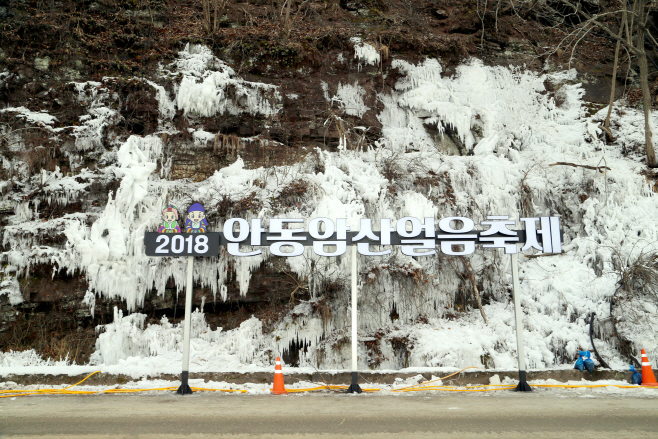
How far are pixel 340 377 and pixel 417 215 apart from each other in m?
5.50

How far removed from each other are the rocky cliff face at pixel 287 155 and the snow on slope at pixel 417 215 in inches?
2.5

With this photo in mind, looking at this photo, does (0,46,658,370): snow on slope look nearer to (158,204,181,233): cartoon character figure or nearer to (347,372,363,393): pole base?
(158,204,181,233): cartoon character figure

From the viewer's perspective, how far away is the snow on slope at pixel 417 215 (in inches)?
428

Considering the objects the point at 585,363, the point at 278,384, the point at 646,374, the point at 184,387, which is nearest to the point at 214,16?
the point at 184,387

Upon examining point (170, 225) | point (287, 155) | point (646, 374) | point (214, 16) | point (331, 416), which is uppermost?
point (214, 16)

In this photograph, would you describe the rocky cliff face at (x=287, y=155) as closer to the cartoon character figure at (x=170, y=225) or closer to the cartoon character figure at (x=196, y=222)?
the cartoon character figure at (x=196, y=222)

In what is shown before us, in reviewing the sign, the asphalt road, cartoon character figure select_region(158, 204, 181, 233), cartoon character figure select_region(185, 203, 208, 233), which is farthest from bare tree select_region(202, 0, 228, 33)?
the asphalt road

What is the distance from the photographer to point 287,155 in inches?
551

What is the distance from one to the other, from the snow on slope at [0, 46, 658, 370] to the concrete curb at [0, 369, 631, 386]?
5.61ft

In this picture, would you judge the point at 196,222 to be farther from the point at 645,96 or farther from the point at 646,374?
the point at 645,96

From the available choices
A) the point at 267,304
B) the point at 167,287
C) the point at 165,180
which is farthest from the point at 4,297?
the point at 267,304

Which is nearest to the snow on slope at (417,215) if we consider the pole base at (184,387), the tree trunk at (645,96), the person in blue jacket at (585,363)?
the tree trunk at (645,96)

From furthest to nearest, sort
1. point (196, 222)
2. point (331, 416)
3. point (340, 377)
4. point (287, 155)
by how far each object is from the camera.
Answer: point (287, 155), point (196, 222), point (340, 377), point (331, 416)

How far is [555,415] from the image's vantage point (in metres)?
5.97
